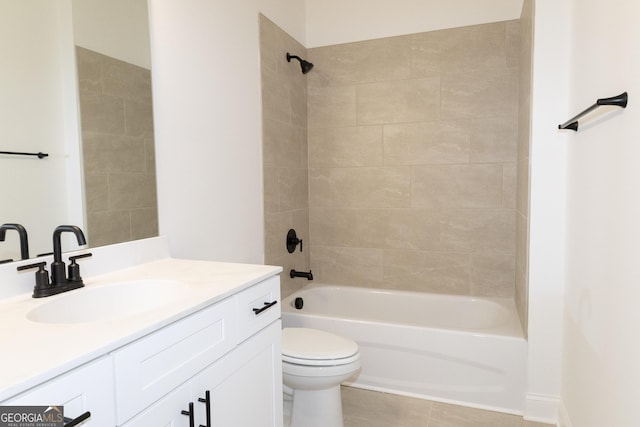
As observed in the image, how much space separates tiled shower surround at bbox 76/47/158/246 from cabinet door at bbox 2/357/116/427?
73 cm

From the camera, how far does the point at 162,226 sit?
1698 mm

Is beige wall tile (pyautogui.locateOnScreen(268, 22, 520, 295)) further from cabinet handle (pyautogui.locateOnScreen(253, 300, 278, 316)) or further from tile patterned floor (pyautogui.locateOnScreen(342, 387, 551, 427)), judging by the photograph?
cabinet handle (pyautogui.locateOnScreen(253, 300, 278, 316))

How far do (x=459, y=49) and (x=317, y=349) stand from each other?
2197 millimetres

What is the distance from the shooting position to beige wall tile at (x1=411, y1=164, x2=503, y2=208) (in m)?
2.77

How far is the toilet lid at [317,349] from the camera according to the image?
5.99ft

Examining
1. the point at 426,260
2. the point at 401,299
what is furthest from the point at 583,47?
the point at 401,299

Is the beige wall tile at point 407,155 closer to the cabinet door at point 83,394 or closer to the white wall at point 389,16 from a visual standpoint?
the white wall at point 389,16

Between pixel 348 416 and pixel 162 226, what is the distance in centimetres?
139

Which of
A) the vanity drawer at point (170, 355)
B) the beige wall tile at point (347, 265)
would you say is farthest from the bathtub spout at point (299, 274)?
the vanity drawer at point (170, 355)

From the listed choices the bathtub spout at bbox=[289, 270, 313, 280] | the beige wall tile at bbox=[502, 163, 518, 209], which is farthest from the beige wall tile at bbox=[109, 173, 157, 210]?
the beige wall tile at bbox=[502, 163, 518, 209]

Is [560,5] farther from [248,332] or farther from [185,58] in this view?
[248,332]

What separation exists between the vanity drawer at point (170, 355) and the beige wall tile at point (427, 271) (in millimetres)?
2018

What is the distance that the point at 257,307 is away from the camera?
1.31m

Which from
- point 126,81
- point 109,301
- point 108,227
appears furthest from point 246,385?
point 126,81
